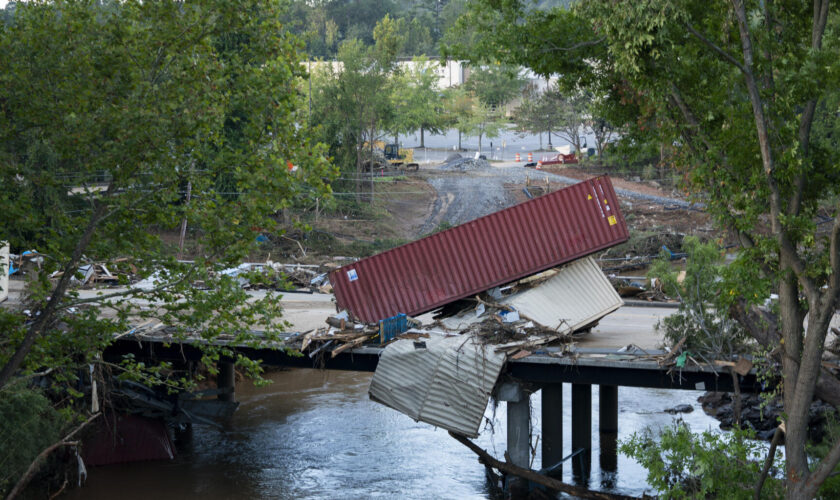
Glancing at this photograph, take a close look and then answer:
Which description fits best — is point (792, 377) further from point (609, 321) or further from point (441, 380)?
point (609, 321)

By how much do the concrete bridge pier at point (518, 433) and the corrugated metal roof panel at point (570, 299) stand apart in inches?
77.3

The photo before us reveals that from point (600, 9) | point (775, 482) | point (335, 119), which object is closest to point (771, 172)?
point (600, 9)

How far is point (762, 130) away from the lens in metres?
13.2

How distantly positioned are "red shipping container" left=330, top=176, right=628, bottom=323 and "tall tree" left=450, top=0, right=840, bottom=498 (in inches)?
245

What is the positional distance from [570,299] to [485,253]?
2.60 m

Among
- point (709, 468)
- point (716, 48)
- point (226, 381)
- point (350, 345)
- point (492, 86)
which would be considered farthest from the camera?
point (492, 86)

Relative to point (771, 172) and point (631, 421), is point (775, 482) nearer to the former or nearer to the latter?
point (771, 172)

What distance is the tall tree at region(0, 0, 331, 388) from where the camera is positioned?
12.4 meters

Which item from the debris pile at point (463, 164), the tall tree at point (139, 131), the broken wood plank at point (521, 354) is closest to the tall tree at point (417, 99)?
the debris pile at point (463, 164)

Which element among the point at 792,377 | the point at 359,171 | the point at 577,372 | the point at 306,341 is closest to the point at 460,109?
the point at 359,171

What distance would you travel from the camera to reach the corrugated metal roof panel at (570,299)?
2061 cm

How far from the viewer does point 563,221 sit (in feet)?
71.3

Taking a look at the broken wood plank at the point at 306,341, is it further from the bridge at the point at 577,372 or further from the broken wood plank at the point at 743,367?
the broken wood plank at the point at 743,367

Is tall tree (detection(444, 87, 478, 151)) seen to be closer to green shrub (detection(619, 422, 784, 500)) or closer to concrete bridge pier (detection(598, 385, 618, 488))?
concrete bridge pier (detection(598, 385, 618, 488))
